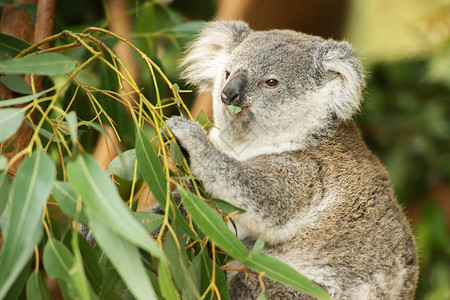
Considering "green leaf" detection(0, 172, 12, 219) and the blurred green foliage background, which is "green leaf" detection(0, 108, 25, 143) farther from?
the blurred green foliage background

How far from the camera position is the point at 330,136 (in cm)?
242

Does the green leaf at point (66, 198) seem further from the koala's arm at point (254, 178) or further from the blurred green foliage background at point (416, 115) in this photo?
the blurred green foliage background at point (416, 115)

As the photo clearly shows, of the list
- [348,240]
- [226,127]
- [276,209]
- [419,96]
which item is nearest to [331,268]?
[348,240]

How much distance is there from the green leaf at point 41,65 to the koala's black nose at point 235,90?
0.88m

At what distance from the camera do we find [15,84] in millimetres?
2207

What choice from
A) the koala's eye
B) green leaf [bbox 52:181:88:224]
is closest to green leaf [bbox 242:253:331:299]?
green leaf [bbox 52:181:88:224]

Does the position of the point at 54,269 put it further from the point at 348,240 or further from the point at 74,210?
the point at 348,240

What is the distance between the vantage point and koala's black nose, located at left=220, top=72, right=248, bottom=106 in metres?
2.27

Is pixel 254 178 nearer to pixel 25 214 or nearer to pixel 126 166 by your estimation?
pixel 126 166

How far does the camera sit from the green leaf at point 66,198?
4.54 feet

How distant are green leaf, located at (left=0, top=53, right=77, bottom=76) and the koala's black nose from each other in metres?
0.88

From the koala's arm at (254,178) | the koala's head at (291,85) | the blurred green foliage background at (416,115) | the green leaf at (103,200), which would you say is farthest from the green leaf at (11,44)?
the blurred green foliage background at (416,115)

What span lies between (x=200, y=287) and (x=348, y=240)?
2.38 ft

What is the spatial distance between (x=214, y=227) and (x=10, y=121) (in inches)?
22.7
